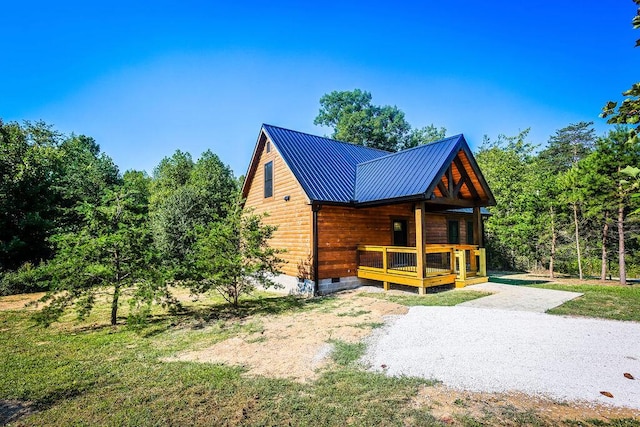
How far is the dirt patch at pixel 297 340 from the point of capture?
5.08 m

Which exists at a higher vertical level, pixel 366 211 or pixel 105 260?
pixel 366 211

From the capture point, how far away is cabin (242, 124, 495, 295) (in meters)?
10.8

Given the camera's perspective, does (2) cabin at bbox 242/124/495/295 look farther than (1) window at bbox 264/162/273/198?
No

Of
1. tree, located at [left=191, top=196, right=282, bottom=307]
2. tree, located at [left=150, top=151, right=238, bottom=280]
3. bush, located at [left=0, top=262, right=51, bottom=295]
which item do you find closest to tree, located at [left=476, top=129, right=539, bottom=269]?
tree, located at [left=191, top=196, right=282, bottom=307]

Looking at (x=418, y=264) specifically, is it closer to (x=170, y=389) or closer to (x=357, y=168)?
(x=357, y=168)

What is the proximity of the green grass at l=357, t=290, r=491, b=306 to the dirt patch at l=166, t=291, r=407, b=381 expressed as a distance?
2.22 feet

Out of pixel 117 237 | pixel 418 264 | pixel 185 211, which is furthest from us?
pixel 185 211

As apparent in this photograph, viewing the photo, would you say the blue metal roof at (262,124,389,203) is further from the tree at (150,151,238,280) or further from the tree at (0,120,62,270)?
the tree at (0,120,62,270)

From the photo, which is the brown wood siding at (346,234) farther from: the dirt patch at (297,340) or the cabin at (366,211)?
the dirt patch at (297,340)

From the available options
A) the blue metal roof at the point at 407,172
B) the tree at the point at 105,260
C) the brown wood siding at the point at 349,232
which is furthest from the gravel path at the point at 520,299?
the tree at the point at 105,260

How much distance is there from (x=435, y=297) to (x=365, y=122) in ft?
100

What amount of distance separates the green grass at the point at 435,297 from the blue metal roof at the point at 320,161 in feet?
12.7

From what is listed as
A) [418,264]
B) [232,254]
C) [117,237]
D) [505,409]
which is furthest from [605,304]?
[117,237]

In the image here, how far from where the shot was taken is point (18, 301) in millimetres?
11438
